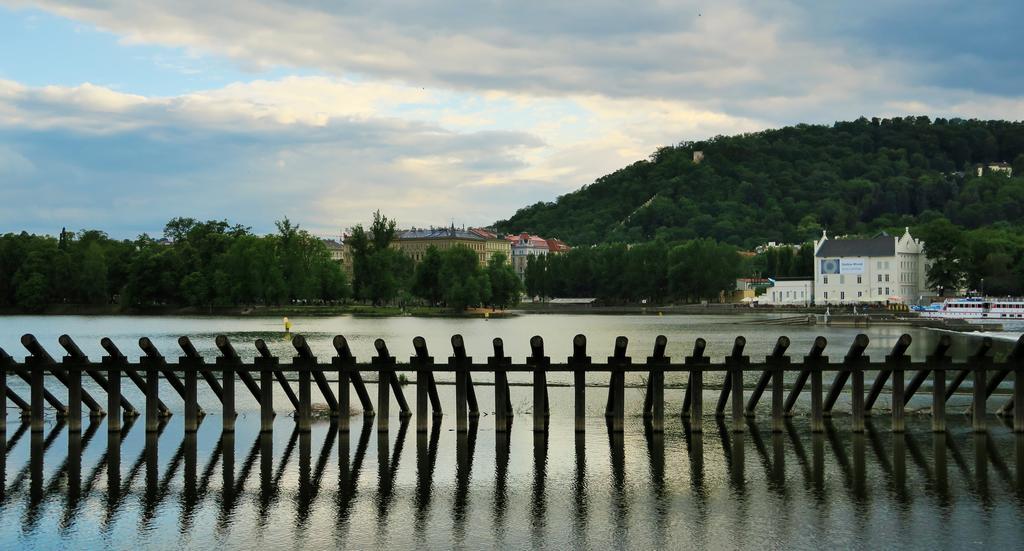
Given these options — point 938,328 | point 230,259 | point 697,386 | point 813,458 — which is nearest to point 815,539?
point 813,458

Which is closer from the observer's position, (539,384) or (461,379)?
(461,379)

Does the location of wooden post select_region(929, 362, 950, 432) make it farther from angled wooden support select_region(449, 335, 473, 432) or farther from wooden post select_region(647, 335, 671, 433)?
angled wooden support select_region(449, 335, 473, 432)

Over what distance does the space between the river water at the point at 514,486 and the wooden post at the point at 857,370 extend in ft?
1.59

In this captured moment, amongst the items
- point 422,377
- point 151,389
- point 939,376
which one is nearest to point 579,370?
point 422,377

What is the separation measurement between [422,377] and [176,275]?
564 ft

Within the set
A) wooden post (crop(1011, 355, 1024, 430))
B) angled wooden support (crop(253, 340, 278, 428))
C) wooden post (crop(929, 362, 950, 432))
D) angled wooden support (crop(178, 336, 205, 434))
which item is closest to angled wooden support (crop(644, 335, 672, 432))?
wooden post (crop(929, 362, 950, 432))

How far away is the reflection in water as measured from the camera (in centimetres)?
1994

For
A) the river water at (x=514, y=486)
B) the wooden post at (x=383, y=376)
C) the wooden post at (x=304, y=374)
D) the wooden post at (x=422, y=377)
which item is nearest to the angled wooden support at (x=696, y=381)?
the river water at (x=514, y=486)

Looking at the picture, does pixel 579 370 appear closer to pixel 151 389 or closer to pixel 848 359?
pixel 848 359

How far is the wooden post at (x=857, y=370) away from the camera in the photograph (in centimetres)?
2773

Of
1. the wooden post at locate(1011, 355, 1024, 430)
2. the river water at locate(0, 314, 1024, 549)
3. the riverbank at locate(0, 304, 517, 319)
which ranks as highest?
the wooden post at locate(1011, 355, 1024, 430)

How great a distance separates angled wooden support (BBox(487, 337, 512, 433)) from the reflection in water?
39 cm

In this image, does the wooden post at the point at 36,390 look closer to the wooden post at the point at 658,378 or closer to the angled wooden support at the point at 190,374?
the angled wooden support at the point at 190,374

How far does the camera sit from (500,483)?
2373 centimetres
